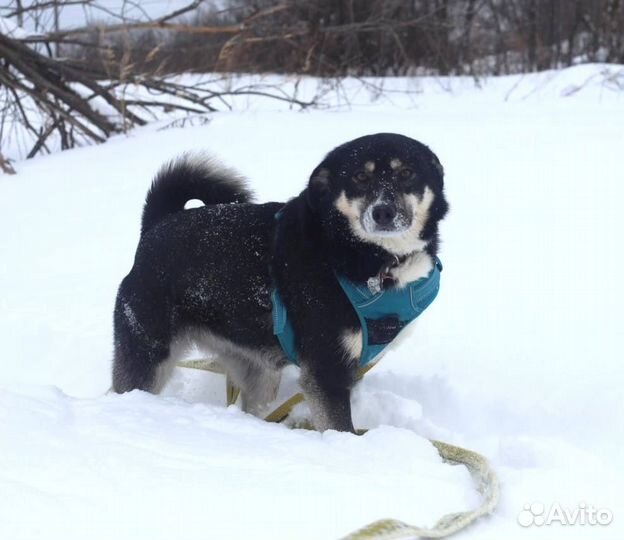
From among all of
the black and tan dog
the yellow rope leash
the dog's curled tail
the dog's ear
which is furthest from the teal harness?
the dog's curled tail

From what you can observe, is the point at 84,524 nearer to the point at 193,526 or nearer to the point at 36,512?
the point at 36,512

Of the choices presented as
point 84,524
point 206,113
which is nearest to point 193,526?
point 84,524

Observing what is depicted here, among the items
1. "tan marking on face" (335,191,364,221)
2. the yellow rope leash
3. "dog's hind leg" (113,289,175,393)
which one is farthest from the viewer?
"dog's hind leg" (113,289,175,393)

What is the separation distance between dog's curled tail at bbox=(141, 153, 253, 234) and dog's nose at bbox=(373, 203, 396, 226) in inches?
32.4

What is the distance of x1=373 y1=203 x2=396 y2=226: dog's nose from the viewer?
256cm

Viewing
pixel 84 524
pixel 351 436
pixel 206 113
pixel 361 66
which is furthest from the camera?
pixel 361 66

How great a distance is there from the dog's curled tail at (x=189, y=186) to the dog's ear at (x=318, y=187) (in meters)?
0.55

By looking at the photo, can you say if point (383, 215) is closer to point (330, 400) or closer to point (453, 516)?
point (330, 400)

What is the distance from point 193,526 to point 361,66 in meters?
10.7

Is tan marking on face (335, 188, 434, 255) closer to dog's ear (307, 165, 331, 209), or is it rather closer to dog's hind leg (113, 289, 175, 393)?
dog's ear (307, 165, 331, 209)

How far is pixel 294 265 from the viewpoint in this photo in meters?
2.70

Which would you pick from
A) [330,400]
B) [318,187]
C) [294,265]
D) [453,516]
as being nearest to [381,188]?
[318,187]

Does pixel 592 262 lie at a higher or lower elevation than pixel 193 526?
lower

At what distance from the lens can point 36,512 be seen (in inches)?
61.6
